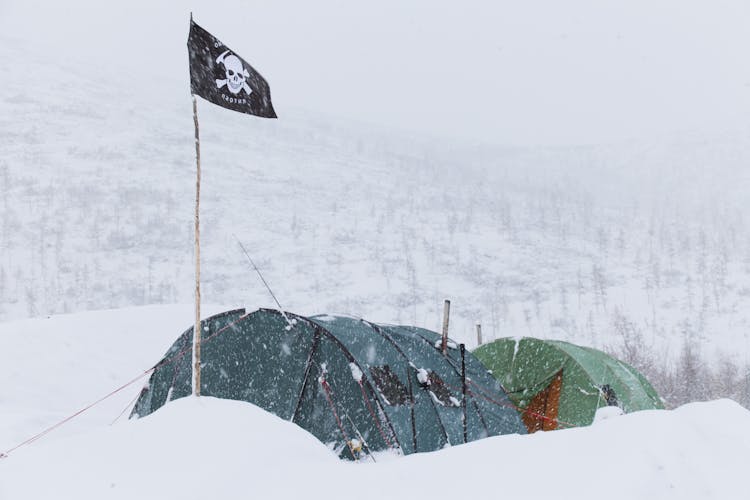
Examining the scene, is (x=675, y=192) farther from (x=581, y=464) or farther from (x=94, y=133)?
(x=581, y=464)

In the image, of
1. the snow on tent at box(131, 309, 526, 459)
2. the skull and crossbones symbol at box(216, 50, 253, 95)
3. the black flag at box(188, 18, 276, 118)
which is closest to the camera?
the black flag at box(188, 18, 276, 118)

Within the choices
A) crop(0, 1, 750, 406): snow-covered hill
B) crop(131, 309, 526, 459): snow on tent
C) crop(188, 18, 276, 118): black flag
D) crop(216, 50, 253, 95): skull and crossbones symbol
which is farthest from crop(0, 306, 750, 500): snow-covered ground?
crop(0, 1, 750, 406): snow-covered hill

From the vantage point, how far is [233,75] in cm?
605

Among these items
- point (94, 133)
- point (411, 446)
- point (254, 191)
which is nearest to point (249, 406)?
point (411, 446)

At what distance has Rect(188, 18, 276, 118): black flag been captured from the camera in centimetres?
581

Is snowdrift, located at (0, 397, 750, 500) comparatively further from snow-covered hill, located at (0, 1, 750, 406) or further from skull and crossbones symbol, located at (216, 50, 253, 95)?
snow-covered hill, located at (0, 1, 750, 406)

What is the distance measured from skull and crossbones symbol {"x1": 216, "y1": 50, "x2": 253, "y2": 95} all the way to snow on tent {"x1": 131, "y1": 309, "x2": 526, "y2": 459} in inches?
113

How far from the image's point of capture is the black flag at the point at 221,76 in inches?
229

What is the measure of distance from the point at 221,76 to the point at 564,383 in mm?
8487

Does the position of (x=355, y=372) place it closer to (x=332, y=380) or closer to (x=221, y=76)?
(x=332, y=380)

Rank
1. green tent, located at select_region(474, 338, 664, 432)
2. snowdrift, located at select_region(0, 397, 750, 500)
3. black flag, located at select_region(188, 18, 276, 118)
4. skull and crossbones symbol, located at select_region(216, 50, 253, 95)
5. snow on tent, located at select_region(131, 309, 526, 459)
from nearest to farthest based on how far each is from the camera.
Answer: snowdrift, located at select_region(0, 397, 750, 500) < black flag, located at select_region(188, 18, 276, 118) < skull and crossbones symbol, located at select_region(216, 50, 253, 95) < snow on tent, located at select_region(131, 309, 526, 459) < green tent, located at select_region(474, 338, 664, 432)

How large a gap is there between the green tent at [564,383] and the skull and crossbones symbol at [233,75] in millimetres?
7802

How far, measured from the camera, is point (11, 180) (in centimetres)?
12281

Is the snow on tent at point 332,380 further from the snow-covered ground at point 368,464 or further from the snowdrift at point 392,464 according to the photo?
the snowdrift at point 392,464
